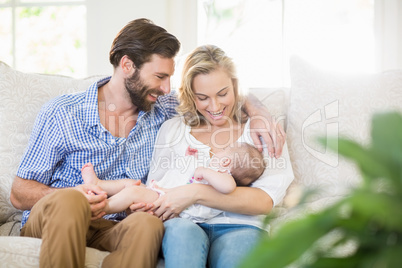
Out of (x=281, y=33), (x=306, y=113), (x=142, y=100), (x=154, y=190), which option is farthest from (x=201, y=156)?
(x=281, y=33)

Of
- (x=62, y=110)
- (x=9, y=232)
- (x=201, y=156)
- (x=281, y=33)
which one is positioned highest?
(x=281, y=33)

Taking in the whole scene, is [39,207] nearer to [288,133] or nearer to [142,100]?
[142,100]

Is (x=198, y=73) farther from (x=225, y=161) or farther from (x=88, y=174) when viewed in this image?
(x=88, y=174)

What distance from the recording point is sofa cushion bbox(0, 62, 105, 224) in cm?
191

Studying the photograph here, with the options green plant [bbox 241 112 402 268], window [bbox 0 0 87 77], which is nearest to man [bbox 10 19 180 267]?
green plant [bbox 241 112 402 268]

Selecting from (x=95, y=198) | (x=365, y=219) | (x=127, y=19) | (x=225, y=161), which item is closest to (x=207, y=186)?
(x=225, y=161)

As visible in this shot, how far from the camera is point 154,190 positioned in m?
1.77

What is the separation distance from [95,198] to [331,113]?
1031 mm

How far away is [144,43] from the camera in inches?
77.2

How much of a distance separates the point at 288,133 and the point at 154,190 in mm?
640

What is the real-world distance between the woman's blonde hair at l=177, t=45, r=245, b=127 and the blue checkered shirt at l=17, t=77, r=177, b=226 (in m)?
0.16

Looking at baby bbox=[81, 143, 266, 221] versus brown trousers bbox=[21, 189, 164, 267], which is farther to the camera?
baby bbox=[81, 143, 266, 221]

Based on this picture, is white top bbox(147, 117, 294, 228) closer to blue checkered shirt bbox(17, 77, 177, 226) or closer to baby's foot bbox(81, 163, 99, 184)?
blue checkered shirt bbox(17, 77, 177, 226)

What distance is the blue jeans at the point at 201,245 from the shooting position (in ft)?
4.60
